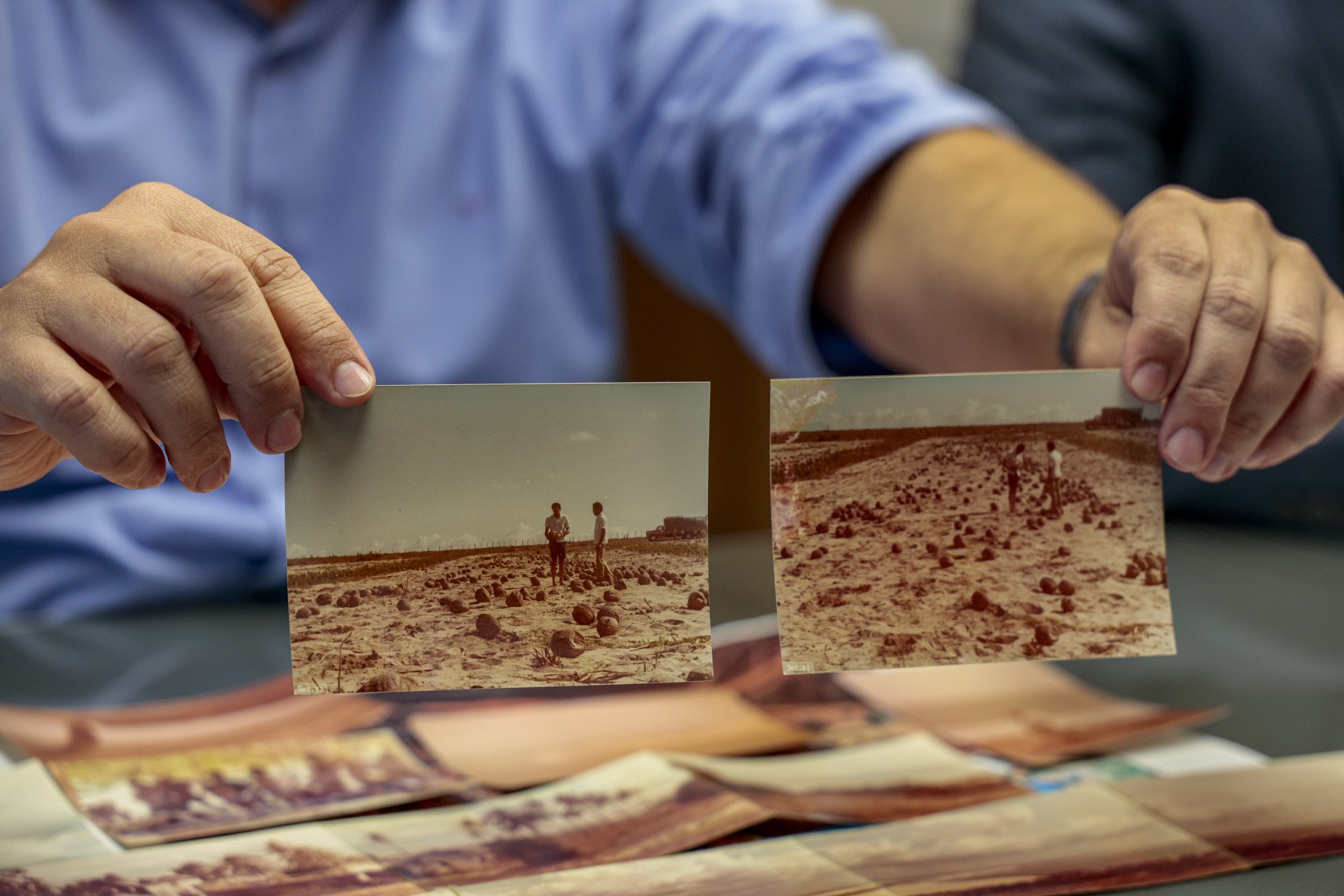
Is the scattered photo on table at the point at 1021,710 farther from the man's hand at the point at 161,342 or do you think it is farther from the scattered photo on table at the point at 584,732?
the man's hand at the point at 161,342

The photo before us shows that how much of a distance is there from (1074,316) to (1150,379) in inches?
6.9

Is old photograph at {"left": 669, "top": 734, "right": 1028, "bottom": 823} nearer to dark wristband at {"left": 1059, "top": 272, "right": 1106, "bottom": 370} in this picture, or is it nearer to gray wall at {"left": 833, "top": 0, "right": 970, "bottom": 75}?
dark wristband at {"left": 1059, "top": 272, "right": 1106, "bottom": 370}

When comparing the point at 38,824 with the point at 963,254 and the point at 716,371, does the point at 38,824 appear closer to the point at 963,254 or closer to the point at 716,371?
the point at 963,254

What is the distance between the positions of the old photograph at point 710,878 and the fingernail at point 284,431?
250 millimetres

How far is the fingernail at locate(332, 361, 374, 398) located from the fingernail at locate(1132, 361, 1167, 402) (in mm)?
425

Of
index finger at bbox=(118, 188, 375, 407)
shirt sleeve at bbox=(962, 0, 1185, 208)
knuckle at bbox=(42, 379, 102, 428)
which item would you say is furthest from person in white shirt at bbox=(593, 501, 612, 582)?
shirt sleeve at bbox=(962, 0, 1185, 208)

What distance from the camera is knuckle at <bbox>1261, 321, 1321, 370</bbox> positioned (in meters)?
0.60

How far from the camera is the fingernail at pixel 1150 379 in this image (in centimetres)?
60

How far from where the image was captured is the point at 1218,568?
1.06 metres

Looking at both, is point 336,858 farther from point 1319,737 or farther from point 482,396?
point 1319,737

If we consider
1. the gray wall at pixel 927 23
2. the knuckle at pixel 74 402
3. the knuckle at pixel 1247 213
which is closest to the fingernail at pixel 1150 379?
the knuckle at pixel 1247 213

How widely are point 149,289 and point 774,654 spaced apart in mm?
574

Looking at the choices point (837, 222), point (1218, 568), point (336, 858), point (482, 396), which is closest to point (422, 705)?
point (336, 858)

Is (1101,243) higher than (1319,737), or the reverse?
(1101,243)
